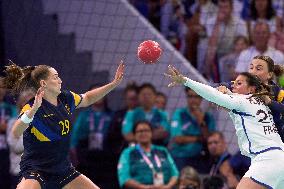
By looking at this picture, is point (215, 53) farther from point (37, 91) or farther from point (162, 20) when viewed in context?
point (37, 91)

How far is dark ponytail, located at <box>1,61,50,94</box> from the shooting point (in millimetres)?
7820

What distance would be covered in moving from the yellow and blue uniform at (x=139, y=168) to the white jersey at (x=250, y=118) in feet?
10.4

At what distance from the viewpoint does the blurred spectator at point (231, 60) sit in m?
12.2

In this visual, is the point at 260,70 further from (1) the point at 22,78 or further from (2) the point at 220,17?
(2) the point at 220,17

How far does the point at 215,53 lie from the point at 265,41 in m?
1.12

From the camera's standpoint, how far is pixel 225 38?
12797 millimetres

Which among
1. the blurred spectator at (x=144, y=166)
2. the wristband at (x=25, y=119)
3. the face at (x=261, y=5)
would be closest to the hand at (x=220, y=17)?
the face at (x=261, y=5)

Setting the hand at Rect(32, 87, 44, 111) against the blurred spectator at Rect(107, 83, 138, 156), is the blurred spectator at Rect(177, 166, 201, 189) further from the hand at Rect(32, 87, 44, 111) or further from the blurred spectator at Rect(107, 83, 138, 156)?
the hand at Rect(32, 87, 44, 111)

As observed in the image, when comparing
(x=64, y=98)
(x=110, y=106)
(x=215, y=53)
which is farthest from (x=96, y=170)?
(x=64, y=98)

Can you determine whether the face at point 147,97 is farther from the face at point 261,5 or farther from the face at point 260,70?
the face at point 260,70

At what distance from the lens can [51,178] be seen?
7.71 m

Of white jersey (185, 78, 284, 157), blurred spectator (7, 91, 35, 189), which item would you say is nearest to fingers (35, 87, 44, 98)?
white jersey (185, 78, 284, 157)

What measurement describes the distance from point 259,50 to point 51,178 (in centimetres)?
501

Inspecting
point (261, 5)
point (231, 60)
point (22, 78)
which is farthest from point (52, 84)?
point (261, 5)
